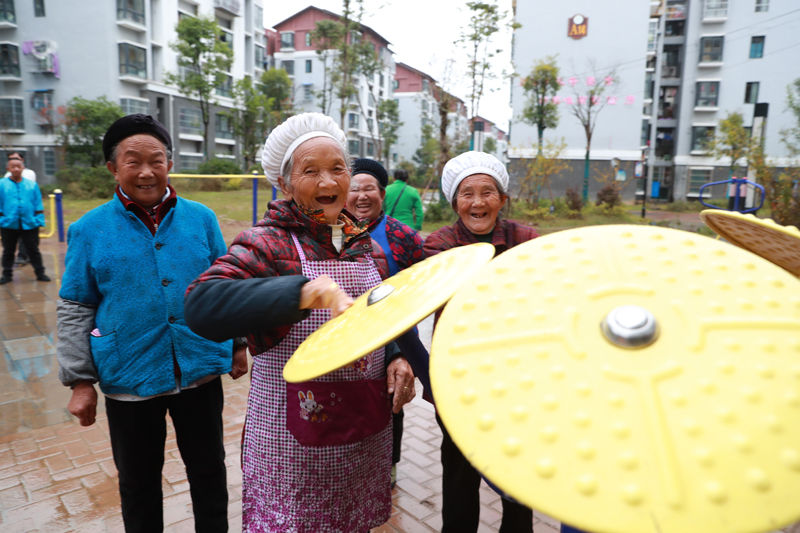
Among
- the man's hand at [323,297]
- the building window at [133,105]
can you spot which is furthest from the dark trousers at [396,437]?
the building window at [133,105]

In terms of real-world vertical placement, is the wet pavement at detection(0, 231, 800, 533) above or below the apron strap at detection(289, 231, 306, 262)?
below

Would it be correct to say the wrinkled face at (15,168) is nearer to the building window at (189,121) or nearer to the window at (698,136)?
the building window at (189,121)

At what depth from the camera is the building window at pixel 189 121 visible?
3322 cm

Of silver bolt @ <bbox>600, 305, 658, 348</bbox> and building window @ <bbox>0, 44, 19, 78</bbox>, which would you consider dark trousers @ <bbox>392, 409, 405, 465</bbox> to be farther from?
building window @ <bbox>0, 44, 19, 78</bbox>

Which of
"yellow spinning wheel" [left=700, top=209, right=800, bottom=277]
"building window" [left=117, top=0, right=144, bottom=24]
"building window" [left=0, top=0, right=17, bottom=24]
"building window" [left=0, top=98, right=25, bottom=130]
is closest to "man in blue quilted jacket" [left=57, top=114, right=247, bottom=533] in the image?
"yellow spinning wheel" [left=700, top=209, right=800, bottom=277]

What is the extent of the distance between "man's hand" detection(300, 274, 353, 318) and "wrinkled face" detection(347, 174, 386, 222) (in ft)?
7.36

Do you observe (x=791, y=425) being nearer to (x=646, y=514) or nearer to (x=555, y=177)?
(x=646, y=514)

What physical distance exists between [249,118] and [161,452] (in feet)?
109

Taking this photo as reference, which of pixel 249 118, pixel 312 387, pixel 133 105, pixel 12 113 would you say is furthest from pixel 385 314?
pixel 12 113

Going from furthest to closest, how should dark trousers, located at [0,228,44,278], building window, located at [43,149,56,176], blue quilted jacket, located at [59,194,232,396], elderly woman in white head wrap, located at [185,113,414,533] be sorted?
building window, located at [43,149,56,176], dark trousers, located at [0,228,44,278], blue quilted jacket, located at [59,194,232,396], elderly woman in white head wrap, located at [185,113,414,533]

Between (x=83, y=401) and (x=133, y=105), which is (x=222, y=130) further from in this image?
(x=83, y=401)

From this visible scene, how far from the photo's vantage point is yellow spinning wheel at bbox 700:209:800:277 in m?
1.29

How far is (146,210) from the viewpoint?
2.10 metres

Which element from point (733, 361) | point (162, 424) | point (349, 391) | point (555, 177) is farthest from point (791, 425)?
point (555, 177)
